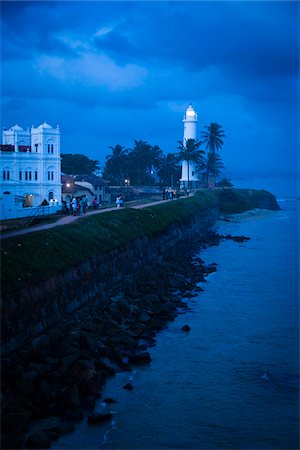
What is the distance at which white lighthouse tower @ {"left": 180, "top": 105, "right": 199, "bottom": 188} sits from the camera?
10024 centimetres

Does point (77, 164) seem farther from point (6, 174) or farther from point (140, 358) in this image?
point (140, 358)

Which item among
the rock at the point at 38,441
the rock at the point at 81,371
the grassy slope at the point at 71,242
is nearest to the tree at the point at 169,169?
the grassy slope at the point at 71,242

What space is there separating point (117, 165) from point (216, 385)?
83.1 metres

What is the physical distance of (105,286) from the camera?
29.3m

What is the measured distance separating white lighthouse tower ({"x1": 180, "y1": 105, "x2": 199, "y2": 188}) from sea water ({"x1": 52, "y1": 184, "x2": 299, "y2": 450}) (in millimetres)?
67777

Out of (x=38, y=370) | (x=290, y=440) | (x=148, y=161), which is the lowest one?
(x=290, y=440)

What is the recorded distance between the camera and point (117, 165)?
3944 inches

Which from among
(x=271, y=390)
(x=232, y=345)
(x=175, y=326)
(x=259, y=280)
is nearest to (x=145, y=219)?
(x=259, y=280)

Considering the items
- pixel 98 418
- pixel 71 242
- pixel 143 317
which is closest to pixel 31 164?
pixel 71 242

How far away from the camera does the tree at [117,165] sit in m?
100

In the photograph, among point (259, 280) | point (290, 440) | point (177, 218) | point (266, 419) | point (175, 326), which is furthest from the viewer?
point (177, 218)

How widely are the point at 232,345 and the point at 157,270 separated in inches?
594

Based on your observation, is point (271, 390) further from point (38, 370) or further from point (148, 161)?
point (148, 161)

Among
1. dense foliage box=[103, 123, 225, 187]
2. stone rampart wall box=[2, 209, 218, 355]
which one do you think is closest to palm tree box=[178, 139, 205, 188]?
dense foliage box=[103, 123, 225, 187]
